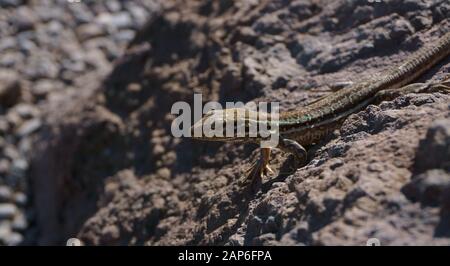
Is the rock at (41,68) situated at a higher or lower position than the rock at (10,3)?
lower

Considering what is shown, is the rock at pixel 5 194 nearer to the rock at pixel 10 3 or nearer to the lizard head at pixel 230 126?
the lizard head at pixel 230 126

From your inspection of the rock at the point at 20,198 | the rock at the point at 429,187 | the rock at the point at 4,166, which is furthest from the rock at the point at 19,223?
the rock at the point at 429,187

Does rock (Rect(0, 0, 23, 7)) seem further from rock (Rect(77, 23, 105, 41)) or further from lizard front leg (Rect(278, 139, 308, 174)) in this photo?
lizard front leg (Rect(278, 139, 308, 174))

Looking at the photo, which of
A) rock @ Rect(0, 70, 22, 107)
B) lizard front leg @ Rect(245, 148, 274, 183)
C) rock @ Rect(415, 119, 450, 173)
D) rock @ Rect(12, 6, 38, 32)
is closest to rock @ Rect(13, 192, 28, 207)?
rock @ Rect(0, 70, 22, 107)

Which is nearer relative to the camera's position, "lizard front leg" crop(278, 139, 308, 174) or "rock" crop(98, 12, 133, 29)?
"lizard front leg" crop(278, 139, 308, 174)

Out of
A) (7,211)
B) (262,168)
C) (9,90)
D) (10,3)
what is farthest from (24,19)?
(262,168)

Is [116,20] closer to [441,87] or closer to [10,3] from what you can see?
[10,3]
